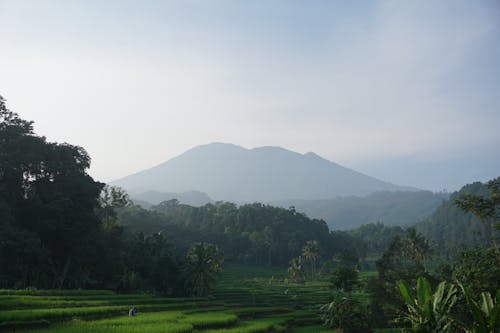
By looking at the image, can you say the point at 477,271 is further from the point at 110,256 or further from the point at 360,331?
the point at 110,256

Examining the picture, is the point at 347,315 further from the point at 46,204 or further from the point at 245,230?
the point at 245,230

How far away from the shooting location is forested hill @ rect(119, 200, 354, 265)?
11855cm

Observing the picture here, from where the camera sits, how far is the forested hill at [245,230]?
119 m

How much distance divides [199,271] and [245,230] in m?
81.5

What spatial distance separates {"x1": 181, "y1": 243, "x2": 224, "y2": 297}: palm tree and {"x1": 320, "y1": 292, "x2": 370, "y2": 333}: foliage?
21.1 meters

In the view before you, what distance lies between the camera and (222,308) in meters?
43.2

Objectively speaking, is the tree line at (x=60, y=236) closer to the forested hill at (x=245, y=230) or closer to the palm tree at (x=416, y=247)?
the palm tree at (x=416, y=247)

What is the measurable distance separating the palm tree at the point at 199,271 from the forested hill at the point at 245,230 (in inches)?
1917

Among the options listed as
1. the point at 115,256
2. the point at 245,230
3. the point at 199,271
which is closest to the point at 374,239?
the point at 245,230

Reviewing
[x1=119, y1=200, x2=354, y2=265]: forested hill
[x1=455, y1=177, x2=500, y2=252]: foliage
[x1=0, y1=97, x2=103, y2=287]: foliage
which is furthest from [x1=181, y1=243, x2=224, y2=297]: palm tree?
[x1=119, y1=200, x2=354, y2=265]: forested hill

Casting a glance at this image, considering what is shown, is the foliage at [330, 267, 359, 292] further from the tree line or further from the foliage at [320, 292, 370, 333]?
the tree line

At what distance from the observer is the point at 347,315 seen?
36.0m

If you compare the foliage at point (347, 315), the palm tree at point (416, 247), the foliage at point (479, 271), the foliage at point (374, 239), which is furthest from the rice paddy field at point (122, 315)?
the foliage at point (374, 239)

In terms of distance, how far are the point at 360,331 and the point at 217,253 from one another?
2724cm
